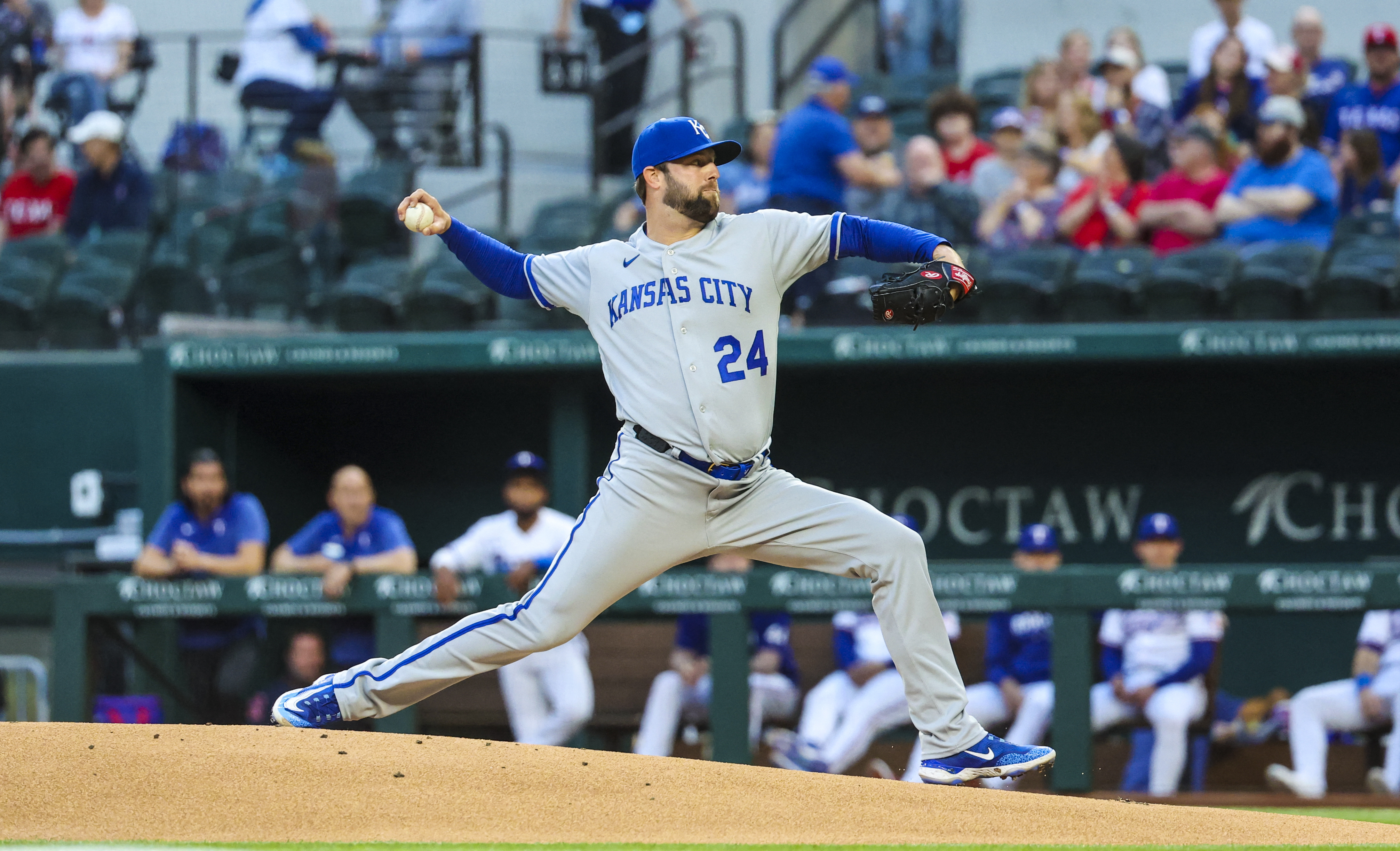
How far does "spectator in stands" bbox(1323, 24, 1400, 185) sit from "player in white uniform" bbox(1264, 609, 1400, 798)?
2961mm

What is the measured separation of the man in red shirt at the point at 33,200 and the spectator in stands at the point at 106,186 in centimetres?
10

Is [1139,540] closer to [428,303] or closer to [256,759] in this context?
[428,303]

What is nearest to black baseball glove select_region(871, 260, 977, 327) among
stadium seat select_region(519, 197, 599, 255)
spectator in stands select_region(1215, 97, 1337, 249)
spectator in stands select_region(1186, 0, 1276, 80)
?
spectator in stands select_region(1215, 97, 1337, 249)

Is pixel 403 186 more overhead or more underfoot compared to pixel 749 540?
more overhead

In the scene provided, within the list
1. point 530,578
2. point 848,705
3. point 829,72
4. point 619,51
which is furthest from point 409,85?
point 848,705

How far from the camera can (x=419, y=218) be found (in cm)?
448

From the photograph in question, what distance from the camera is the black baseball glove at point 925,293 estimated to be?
4230mm

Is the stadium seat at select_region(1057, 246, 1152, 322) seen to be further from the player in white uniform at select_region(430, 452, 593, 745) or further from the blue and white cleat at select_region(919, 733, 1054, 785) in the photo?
the blue and white cleat at select_region(919, 733, 1054, 785)

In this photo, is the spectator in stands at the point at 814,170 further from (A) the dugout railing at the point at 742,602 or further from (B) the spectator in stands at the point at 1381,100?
(B) the spectator in stands at the point at 1381,100

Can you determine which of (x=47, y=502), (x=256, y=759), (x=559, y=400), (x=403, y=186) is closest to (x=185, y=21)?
(x=403, y=186)

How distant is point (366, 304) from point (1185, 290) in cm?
385

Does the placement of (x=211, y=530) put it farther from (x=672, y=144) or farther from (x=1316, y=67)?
(x=1316, y=67)

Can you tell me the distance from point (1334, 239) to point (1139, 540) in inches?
70.9

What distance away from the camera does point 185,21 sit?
39.3 ft
